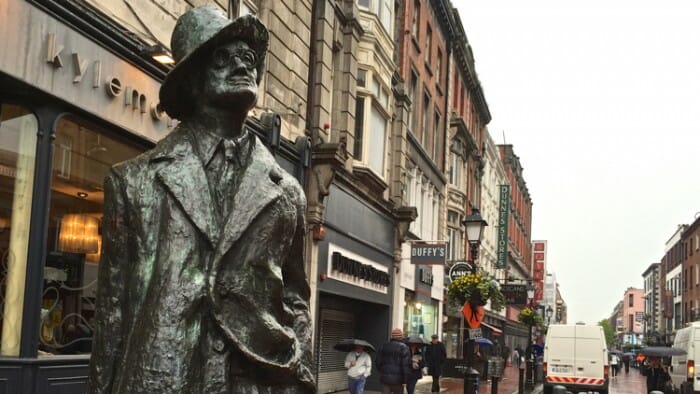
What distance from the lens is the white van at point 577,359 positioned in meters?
26.6

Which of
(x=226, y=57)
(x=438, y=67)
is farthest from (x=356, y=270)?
(x=226, y=57)

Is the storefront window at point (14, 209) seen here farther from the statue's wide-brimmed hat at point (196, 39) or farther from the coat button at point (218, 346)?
the coat button at point (218, 346)

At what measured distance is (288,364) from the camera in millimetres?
2639

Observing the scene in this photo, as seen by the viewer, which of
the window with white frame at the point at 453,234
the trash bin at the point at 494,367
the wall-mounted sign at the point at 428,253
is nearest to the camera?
the trash bin at the point at 494,367

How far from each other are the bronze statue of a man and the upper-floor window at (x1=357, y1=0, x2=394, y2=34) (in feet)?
69.3

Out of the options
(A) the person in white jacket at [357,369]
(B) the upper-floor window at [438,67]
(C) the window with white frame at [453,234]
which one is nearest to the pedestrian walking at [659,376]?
(C) the window with white frame at [453,234]

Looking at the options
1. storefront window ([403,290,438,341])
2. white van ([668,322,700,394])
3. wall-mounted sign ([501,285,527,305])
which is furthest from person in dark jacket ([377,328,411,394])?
wall-mounted sign ([501,285,527,305])

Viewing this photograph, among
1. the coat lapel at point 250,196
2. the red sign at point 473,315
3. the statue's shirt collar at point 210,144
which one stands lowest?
the red sign at point 473,315

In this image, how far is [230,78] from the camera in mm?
2840

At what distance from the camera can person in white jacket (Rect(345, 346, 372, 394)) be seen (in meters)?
16.5

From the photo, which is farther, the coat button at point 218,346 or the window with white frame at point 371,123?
the window with white frame at point 371,123

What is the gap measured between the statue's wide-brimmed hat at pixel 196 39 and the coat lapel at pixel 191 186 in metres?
0.23

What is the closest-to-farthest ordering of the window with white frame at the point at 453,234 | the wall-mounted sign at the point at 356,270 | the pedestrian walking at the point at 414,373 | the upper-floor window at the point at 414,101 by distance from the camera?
the pedestrian walking at the point at 414,373 → the wall-mounted sign at the point at 356,270 → the upper-floor window at the point at 414,101 → the window with white frame at the point at 453,234

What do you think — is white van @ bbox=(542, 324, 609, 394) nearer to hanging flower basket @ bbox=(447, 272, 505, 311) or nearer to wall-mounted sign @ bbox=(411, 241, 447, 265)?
wall-mounted sign @ bbox=(411, 241, 447, 265)
